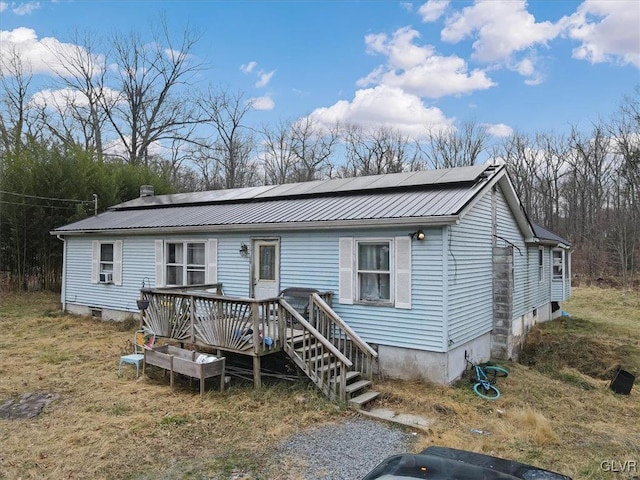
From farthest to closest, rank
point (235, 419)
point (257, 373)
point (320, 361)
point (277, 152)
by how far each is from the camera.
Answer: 1. point (277, 152)
2. point (320, 361)
3. point (257, 373)
4. point (235, 419)

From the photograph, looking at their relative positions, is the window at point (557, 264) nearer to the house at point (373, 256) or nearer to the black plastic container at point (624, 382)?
the house at point (373, 256)

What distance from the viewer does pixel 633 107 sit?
79.4ft

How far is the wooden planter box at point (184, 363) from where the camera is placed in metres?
6.53

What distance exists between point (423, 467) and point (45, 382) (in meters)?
6.83

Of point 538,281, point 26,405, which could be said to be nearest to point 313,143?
point 538,281

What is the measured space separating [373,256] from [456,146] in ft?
85.2

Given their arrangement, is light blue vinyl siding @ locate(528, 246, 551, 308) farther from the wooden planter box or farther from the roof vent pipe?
the roof vent pipe

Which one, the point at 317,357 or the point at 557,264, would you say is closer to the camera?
the point at 317,357

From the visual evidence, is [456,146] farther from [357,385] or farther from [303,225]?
Answer: [357,385]

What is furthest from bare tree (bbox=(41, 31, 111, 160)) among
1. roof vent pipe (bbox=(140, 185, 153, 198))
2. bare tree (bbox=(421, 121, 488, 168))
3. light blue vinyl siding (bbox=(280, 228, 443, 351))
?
light blue vinyl siding (bbox=(280, 228, 443, 351))

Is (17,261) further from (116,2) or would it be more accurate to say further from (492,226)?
(492,226)

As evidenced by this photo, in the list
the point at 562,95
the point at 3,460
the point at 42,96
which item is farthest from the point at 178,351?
the point at 42,96

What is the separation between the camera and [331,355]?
6.98m

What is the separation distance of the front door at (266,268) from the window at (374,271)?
1876 millimetres
